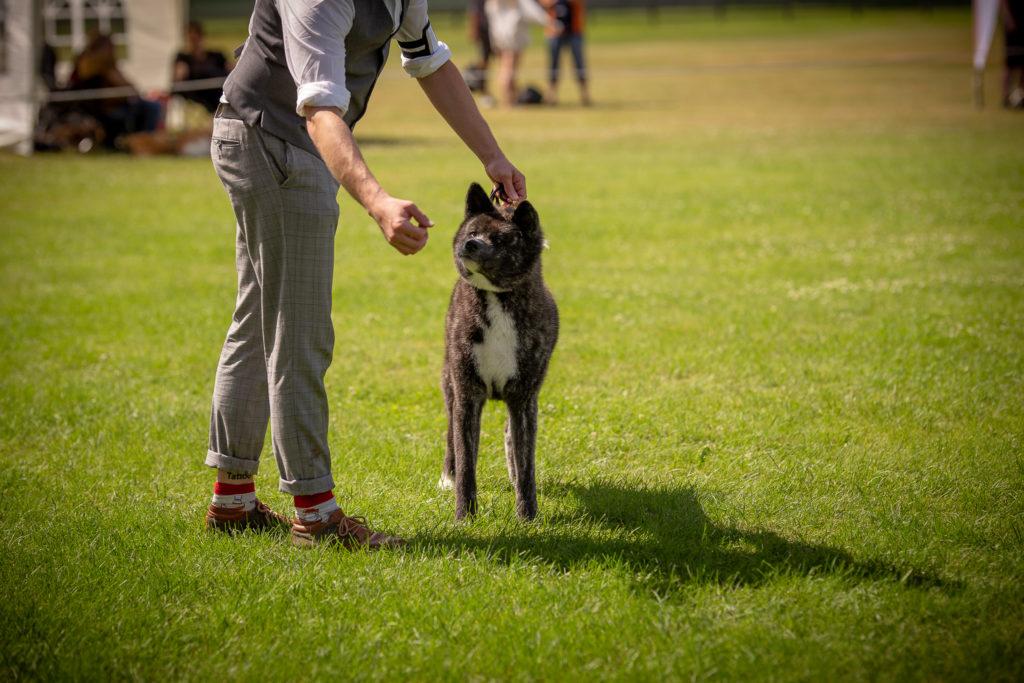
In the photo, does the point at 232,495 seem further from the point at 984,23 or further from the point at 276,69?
the point at 984,23

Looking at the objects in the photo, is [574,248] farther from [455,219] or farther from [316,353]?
[316,353]

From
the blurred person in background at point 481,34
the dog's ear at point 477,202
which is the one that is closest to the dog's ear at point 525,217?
the dog's ear at point 477,202

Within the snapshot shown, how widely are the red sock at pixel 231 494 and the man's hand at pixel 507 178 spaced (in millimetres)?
1689

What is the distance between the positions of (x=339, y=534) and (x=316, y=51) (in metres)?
1.89

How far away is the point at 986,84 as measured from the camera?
78.7ft

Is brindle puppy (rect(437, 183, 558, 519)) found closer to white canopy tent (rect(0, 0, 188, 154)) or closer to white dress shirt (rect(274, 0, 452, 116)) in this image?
white dress shirt (rect(274, 0, 452, 116))

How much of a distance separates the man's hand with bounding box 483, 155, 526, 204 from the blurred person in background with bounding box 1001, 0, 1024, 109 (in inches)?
738

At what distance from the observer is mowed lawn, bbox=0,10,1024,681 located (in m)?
3.55

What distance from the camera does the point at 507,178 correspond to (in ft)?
14.9

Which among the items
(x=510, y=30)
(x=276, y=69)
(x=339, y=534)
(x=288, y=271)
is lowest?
(x=339, y=534)

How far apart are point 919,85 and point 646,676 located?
2460 cm

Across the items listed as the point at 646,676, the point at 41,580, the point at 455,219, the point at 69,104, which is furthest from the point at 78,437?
the point at 69,104

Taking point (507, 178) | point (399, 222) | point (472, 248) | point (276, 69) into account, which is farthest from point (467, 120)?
point (399, 222)

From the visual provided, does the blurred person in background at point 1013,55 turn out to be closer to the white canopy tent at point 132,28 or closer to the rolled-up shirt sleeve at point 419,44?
the white canopy tent at point 132,28
